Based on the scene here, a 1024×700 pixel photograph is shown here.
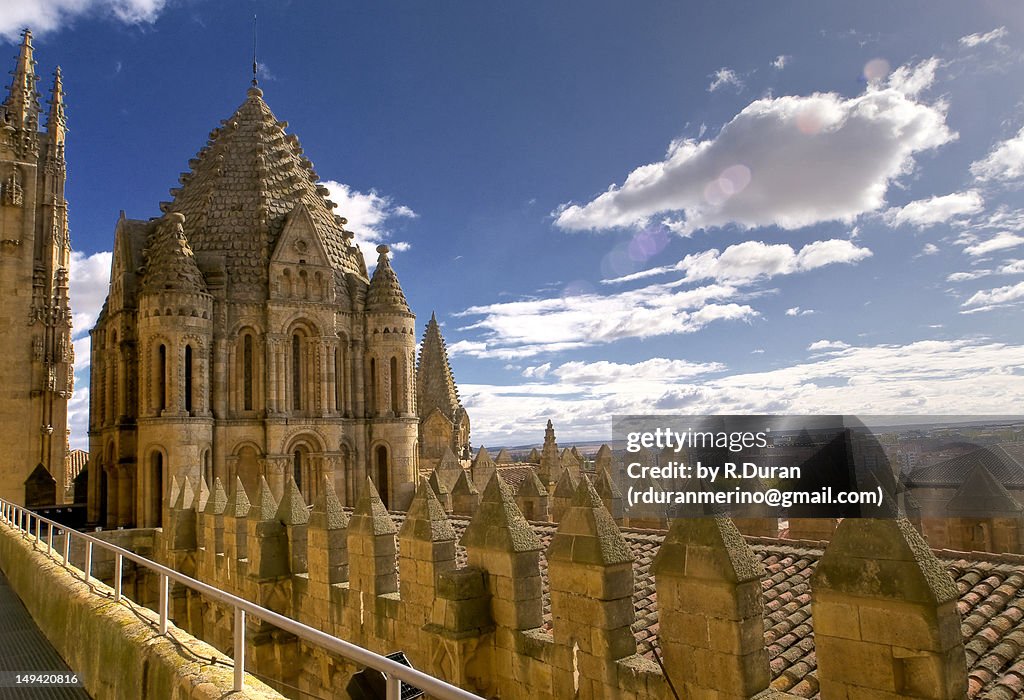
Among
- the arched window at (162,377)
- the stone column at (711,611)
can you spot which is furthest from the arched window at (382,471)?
the stone column at (711,611)

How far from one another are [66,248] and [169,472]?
27.2 metres

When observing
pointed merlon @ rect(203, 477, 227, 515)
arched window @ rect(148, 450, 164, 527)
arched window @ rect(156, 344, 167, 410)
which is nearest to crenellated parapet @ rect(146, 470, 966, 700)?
pointed merlon @ rect(203, 477, 227, 515)

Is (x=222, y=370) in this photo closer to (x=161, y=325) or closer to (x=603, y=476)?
(x=161, y=325)

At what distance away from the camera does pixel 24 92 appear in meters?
44.1

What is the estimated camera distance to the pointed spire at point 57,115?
1828 inches

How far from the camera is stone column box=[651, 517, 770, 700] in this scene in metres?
6.34

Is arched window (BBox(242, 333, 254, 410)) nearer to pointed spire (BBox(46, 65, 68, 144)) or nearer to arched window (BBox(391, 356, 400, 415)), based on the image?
arched window (BBox(391, 356, 400, 415))

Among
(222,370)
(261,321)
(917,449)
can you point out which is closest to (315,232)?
(261,321)

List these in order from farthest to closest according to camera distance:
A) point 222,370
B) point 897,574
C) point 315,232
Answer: point 315,232, point 222,370, point 897,574

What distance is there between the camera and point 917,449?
806 cm

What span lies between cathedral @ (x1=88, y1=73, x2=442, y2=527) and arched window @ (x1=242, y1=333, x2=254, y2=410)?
0.04 m

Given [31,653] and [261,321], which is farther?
[261,321]

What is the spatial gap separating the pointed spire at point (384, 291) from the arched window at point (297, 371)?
314 cm

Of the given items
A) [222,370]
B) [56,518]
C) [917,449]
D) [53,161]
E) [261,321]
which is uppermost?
[53,161]
